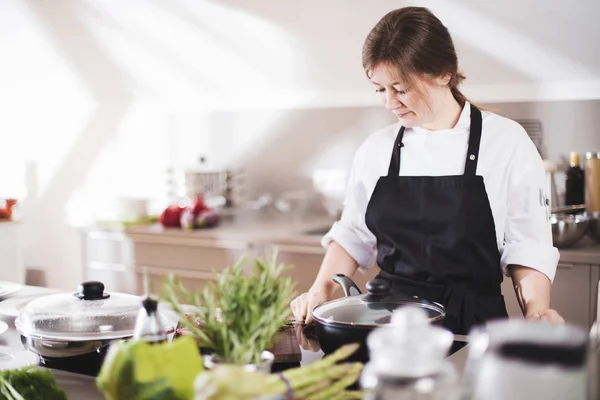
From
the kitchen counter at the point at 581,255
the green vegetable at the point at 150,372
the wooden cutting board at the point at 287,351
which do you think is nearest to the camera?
the green vegetable at the point at 150,372

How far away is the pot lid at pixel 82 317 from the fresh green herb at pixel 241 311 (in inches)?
12.8

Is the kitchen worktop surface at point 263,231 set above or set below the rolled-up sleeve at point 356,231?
below

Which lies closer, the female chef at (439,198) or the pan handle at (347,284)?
the pan handle at (347,284)

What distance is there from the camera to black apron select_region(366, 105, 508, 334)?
185 cm

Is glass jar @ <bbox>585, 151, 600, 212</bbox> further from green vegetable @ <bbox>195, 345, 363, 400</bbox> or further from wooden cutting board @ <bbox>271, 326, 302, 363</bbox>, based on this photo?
green vegetable @ <bbox>195, 345, 363, 400</bbox>

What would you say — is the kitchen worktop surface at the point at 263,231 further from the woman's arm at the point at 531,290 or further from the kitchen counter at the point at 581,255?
the woman's arm at the point at 531,290

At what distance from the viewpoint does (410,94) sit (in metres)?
1.84

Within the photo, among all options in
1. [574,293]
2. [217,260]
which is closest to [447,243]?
[574,293]

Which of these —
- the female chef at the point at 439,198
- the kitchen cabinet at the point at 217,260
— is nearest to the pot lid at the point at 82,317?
the female chef at the point at 439,198

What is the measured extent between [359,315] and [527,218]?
722mm

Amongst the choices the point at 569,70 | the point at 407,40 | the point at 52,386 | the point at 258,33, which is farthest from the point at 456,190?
the point at 258,33

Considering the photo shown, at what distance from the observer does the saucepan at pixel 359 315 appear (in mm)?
1232

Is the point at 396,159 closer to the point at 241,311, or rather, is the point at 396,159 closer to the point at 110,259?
the point at 241,311

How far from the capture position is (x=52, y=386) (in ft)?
3.77
